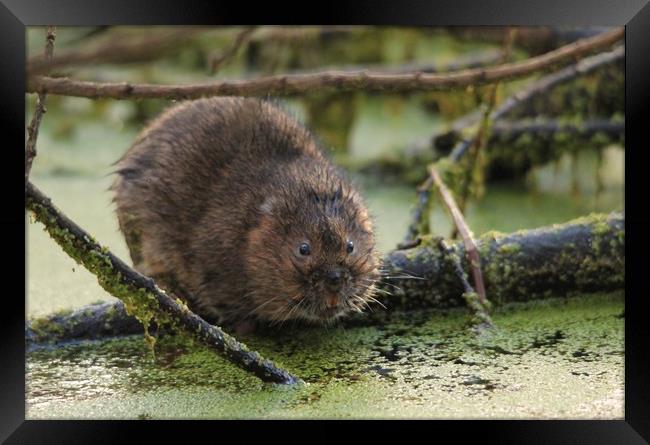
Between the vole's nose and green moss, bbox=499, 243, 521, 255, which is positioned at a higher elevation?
green moss, bbox=499, 243, 521, 255

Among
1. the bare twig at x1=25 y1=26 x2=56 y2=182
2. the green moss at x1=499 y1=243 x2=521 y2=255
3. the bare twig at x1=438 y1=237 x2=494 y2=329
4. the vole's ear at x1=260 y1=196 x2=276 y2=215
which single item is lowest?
the bare twig at x1=438 y1=237 x2=494 y2=329

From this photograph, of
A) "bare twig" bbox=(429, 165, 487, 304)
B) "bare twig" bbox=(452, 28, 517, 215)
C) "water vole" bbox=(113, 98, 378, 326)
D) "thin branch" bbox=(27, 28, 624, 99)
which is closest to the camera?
"thin branch" bbox=(27, 28, 624, 99)

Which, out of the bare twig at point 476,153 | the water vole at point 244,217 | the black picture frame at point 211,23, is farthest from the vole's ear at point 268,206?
the bare twig at point 476,153

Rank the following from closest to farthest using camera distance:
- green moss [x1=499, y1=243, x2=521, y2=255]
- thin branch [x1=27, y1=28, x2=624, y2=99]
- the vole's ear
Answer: thin branch [x1=27, y1=28, x2=624, y2=99] → the vole's ear → green moss [x1=499, y1=243, x2=521, y2=255]

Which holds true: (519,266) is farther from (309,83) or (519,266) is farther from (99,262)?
(99,262)

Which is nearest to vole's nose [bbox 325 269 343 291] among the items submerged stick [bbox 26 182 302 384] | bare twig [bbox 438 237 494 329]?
submerged stick [bbox 26 182 302 384]

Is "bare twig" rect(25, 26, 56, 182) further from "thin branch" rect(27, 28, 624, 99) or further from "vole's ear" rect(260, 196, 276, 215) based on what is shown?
"vole's ear" rect(260, 196, 276, 215)

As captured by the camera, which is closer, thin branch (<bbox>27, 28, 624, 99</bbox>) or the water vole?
thin branch (<bbox>27, 28, 624, 99</bbox>)
